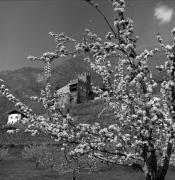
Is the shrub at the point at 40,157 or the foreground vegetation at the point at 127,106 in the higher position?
the foreground vegetation at the point at 127,106

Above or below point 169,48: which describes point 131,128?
below

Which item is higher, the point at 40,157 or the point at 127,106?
the point at 127,106

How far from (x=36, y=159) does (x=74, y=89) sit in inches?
2324

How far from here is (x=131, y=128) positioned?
7418mm

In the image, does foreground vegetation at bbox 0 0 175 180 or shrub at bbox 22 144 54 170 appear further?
shrub at bbox 22 144 54 170

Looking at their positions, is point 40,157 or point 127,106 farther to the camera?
point 40,157

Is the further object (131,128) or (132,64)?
(131,128)

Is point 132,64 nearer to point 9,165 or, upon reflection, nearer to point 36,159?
point 9,165

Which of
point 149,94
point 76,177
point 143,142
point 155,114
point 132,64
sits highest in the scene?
point 132,64

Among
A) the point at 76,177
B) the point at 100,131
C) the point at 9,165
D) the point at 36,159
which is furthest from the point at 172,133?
the point at 36,159

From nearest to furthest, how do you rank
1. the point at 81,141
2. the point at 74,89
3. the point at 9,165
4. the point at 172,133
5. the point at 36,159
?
the point at 172,133 < the point at 81,141 < the point at 9,165 < the point at 36,159 < the point at 74,89

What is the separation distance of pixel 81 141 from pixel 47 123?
0.92m

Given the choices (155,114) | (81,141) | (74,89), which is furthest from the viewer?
(74,89)

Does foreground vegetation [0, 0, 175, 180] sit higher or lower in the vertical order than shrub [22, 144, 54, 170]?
higher
